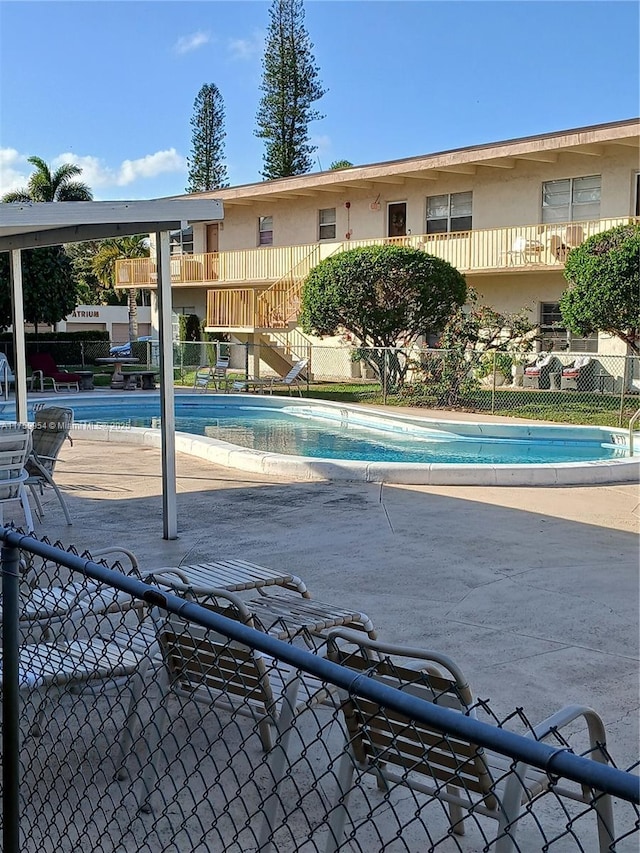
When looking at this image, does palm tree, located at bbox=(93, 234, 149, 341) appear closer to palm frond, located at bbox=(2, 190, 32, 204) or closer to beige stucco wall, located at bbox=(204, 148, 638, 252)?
palm frond, located at bbox=(2, 190, 32, 204)

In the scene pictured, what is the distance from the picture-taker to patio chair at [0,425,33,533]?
7.70 meters

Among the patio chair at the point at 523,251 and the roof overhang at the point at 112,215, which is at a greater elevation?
the patio chair at the point at 523,251

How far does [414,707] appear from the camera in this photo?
189 cm

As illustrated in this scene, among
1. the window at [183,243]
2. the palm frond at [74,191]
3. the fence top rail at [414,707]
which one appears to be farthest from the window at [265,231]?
the fence top rail at [414,707]

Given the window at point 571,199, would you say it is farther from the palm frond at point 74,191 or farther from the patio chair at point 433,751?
the palm frond at point 74,191

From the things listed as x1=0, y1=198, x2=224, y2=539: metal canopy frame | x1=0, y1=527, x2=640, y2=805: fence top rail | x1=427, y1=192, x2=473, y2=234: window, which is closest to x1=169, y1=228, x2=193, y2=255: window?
x1=427, y1=192, x2=473, y2=234: window

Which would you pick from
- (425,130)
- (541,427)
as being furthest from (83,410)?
(425,130)

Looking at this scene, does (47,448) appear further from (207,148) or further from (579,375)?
(207,148)

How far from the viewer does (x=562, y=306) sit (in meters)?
20.7

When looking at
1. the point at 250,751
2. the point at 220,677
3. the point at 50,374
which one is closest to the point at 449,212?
the point at 50,374

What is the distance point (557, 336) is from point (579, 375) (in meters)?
2.32

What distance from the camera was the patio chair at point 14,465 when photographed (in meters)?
7.70

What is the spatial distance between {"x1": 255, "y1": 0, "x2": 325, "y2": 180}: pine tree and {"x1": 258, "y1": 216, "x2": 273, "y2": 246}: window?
11343mm

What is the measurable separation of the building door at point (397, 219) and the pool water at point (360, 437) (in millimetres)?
8538
